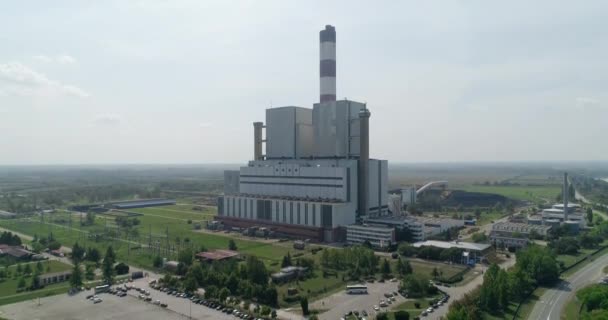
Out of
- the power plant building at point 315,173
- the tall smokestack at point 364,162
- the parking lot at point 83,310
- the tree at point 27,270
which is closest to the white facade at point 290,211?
the power plant building at point 315,173

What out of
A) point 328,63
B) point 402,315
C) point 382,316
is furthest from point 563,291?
point 328,63

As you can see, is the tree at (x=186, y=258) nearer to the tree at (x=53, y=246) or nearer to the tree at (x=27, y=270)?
the tree at (x=27, y=270)

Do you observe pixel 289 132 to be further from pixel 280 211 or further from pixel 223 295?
pixel 223 295

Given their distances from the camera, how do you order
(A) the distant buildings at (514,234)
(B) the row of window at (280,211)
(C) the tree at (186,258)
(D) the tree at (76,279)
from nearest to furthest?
(D) the tree at (76,279) → (C) the tree at (186,258) → (A) the distant buildings at (514,234) → (B) the row of window at (280,211)

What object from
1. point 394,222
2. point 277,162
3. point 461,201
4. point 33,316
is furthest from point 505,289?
point 461,201

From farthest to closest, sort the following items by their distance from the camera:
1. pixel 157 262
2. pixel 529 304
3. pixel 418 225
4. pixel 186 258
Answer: pixel 418 225
pixel 157 262
pixel 186 258
pixel 529 304

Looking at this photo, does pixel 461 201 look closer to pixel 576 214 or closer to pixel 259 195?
pixel 576 214
